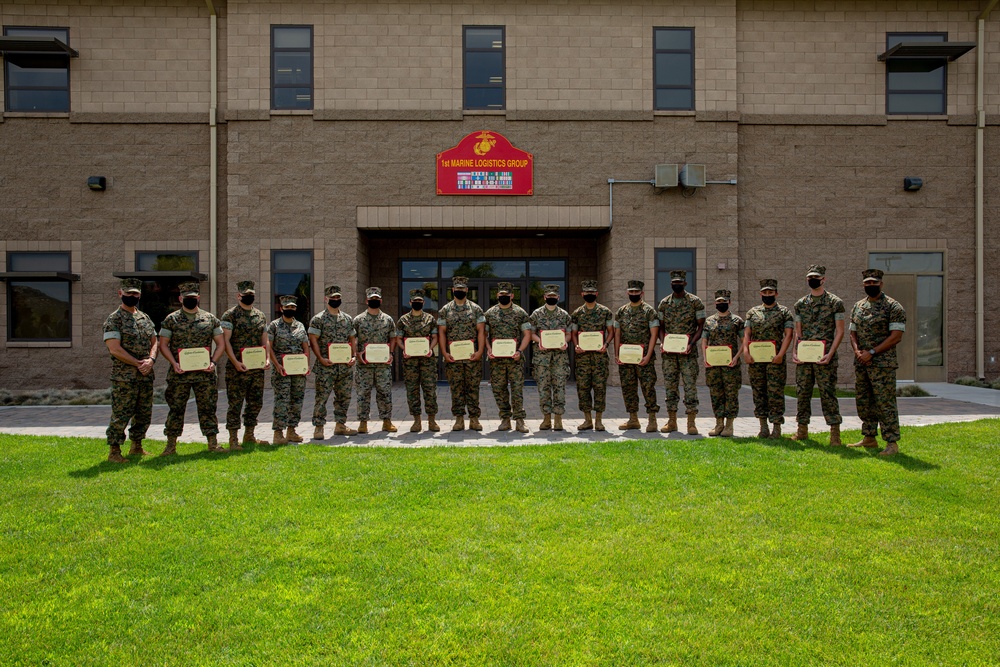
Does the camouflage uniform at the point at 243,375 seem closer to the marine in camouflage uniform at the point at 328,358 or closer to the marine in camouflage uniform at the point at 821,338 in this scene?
the marine in camouflage uniform at the point at 328,358

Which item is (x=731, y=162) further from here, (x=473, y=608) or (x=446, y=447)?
(x=473, y=608)

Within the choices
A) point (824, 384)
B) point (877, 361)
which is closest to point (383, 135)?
point (824, 384)

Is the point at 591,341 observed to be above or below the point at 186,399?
above

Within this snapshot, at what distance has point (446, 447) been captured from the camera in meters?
7.62

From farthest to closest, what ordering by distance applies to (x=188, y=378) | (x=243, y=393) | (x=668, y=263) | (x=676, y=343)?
(x=668, y=263) → (x=676, y=343) → (x=243, y=393) → (x=188, y=378)

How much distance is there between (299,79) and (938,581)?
15.0m

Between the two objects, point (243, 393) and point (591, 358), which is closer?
point (243, 393)

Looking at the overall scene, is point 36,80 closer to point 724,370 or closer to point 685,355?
point 685,355

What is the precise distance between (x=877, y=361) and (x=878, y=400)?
0.45 m

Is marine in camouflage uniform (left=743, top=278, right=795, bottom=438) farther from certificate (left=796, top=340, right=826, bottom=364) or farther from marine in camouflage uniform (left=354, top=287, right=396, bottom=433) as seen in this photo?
marine in camouflage uniform (left=354, top=287, right=396, bottom=433)

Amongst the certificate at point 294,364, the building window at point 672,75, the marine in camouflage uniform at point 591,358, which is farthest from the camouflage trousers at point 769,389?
the building window at point 672,75

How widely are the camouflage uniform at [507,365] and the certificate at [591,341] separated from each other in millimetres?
811

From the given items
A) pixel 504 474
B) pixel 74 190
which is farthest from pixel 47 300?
pixel 504 474

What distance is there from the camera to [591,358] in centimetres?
902
